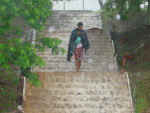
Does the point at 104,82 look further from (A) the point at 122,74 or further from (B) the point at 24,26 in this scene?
(B) the point at 24,26

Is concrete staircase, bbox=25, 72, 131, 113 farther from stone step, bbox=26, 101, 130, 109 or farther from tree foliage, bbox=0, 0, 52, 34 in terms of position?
tree foliage, bbox=0, 0, 52, 34

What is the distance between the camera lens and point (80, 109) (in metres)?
8.73

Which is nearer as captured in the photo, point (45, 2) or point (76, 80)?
point (45, 2)

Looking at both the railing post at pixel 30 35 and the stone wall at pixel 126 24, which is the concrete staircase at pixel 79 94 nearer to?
the railing post at pixel 30 35

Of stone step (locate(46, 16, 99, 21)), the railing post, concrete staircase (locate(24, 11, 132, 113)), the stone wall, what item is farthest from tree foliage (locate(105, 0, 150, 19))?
stone step (locate(46, 16, 99, 21))

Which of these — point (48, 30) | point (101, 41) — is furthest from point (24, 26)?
point (101, 41)

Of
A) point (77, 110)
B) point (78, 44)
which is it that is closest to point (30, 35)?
point (78, 44)

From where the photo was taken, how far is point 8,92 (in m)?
9.29

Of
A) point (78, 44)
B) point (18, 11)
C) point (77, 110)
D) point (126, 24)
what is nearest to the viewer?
point (18, 11)

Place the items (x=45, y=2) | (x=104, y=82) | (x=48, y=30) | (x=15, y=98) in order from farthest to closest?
1. (x=48, y=30)
2. (x=104, y=82)
3. (x=15, y=98)
4. (x=45, y=2)

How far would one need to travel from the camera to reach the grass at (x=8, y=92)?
8.67m

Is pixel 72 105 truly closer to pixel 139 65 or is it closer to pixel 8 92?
pixel 8 92

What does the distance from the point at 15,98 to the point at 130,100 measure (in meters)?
3.20

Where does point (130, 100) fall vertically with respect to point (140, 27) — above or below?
below
